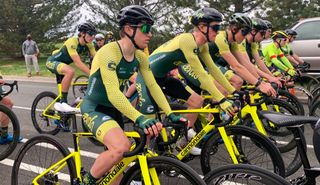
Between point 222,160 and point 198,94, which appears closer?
point 222,160

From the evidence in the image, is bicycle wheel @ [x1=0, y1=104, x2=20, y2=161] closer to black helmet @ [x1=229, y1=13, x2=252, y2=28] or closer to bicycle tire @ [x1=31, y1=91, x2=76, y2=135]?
bicycle tire @ [x1=31, y1=91, x2=76, y2=135]

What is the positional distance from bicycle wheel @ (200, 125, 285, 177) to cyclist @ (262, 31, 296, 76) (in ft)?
15.2

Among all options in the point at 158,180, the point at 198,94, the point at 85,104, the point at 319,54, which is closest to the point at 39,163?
the point at 85,104

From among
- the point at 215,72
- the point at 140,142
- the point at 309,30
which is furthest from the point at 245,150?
the point at 309,30

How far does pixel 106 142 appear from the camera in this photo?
3301 mm

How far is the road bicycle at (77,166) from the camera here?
3.02 m

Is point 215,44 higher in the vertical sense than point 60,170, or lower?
higher

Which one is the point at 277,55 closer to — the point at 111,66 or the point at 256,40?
the point at 256,40

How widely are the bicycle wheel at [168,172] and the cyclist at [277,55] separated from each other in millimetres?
6146

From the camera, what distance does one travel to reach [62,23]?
31.5 metres

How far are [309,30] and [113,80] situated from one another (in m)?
10.3

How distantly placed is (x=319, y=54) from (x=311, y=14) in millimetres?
6205

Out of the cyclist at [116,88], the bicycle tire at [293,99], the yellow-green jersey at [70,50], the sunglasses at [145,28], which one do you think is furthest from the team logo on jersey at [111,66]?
the yellow-green jersey at [70,50]

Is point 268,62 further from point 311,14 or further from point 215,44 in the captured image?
point 311,14
